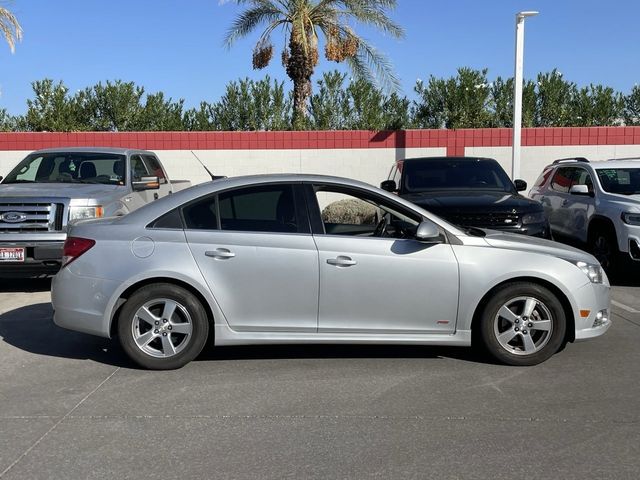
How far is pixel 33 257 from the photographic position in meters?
8.23

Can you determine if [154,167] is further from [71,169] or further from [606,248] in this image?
[606,248]

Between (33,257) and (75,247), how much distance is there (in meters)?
2.96

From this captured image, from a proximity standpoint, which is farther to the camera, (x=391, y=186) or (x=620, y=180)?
(x=391, y=186)

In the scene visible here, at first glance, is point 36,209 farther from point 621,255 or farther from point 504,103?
point 504,103

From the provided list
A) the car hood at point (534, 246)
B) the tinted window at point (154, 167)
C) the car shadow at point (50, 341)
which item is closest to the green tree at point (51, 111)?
the tinted window at point (154, 167)

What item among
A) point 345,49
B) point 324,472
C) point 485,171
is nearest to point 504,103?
point 345,49

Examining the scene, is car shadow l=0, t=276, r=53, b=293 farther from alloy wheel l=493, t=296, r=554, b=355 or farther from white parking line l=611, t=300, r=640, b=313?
white parking line l=611, t=300, r=640, b=313

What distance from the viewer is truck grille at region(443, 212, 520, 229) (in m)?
8.46

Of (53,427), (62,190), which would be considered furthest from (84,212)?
(53,427)

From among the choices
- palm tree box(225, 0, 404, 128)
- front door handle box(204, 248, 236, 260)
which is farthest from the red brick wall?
front door handle box(204, 248, 236, 260)

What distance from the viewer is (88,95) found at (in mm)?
19375

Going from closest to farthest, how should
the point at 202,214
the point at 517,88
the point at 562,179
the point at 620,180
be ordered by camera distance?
the point at 202,214 < the point at 620,180 < the point at 562,179 < the point at 517,88

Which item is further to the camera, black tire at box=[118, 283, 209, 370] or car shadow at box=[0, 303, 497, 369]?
car shadow at box=[0, 303, 497, 369]

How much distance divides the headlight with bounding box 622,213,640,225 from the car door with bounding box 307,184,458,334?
15.4 ft
